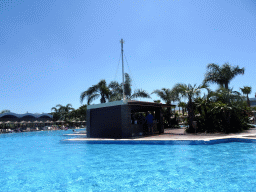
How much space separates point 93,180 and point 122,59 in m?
10.7

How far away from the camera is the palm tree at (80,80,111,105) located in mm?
19562

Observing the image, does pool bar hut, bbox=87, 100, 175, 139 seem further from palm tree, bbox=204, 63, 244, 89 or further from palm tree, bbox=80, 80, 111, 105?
palm tree, bbox=204, 63, 244, 89

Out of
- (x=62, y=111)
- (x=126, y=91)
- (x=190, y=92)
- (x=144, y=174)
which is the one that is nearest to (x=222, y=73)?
(x=126, y=91)

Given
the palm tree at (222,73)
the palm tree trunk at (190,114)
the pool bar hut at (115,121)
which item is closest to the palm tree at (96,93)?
the pool bar hut at (115,121)

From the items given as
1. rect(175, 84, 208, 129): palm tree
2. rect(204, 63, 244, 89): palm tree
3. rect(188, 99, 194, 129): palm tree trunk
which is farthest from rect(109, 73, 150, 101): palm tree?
rect(204, 63, 244, 89): palm tree

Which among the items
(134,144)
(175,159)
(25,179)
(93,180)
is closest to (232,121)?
(134,144)

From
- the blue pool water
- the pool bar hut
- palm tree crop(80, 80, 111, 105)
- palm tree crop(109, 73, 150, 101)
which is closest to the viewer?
the blue pool water

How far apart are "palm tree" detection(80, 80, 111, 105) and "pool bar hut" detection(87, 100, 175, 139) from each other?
592 cm

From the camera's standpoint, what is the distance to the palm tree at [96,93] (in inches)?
770

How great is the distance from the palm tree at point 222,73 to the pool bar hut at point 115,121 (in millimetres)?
13900

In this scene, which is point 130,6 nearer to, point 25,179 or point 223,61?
point 25,179

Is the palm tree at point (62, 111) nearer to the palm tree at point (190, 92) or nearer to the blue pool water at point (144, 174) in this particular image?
the palm tree at point (190, 92)

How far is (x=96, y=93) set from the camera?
19688 mm

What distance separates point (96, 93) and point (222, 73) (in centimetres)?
1565
